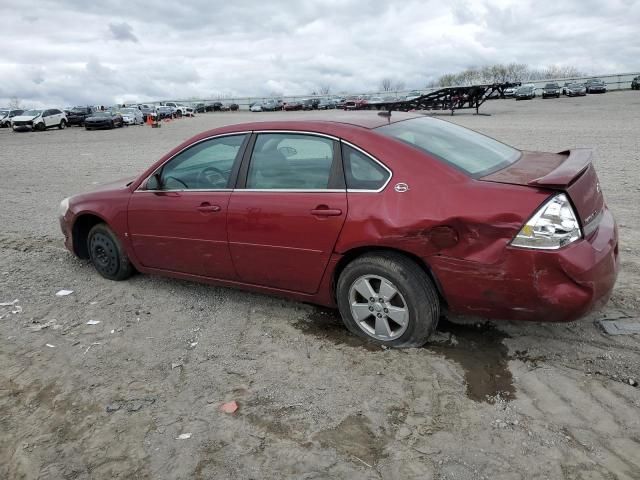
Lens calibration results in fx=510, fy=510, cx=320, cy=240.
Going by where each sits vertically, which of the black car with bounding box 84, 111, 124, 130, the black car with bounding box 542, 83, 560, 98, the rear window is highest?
the black car with bounding box 542, 83, 560, 98

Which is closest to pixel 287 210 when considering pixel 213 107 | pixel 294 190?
pixel 294 190

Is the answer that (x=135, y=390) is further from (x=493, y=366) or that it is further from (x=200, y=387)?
(x=493, y=366)

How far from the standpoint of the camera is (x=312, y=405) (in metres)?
3.01

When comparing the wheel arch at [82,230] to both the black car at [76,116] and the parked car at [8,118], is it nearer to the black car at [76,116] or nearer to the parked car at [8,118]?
the black car at [76,116]

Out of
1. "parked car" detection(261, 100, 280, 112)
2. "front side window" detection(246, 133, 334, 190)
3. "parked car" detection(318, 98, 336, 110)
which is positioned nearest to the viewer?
"front side window" detection(246, 133, 334, 190)

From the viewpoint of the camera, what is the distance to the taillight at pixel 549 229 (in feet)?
9.52

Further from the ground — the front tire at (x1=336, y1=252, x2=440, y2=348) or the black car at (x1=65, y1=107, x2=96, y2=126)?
the black car at (x1=65, y1=107, x2=96, y2=126)

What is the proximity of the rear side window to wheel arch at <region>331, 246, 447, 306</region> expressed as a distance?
413 millimetres

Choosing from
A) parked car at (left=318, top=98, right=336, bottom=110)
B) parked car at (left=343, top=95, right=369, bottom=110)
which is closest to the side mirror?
parked car at (left=343, top=95, right=369, bottom=110)

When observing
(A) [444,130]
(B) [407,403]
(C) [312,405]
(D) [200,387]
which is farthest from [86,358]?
(A) [444,130]

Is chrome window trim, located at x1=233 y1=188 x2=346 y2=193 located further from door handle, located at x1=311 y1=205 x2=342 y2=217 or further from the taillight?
the taillight

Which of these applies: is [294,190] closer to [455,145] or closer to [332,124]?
[332,124]

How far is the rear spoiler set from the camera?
2922mm

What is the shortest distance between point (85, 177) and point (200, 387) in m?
10.6
